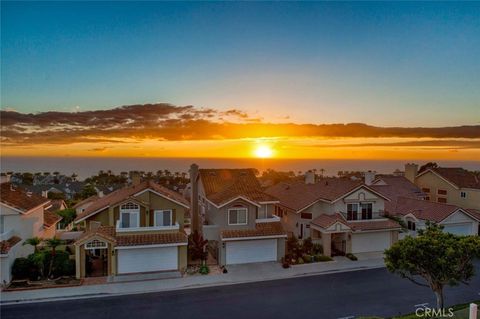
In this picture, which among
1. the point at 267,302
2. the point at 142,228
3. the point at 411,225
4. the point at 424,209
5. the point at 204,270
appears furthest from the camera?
the point at 424,209

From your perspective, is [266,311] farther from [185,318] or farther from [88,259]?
[88,259]

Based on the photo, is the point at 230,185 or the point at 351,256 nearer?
the point at 351,256

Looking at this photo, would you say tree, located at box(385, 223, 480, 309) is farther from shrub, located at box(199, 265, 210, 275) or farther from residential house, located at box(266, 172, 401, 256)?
shrub, located at box(199, 265, 210, 275)

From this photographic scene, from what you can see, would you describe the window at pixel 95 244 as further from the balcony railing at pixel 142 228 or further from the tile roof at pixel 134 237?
the balcony railing at pixel 142 228

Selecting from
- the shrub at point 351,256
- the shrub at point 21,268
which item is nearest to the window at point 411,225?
the shrub at point 351,256

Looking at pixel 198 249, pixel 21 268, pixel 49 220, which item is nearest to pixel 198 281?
pixel 198 249

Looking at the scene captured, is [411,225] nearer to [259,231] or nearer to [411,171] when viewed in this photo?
[411,171]
